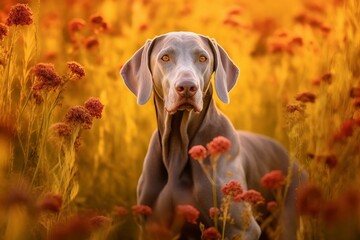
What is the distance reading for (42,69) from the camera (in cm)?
391

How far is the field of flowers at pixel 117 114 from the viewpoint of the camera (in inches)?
145

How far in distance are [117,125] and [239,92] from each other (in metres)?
1.65

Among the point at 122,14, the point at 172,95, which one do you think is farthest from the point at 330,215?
the point at 122,14

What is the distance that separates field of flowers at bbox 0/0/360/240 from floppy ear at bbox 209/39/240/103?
21.0 inches

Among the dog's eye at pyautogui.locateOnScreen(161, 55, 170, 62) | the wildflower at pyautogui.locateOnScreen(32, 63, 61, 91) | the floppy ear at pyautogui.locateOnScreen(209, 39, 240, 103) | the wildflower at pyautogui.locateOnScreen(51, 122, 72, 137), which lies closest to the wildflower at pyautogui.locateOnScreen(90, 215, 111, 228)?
the wildflower at pyautogui.locateOnScreen(51, 122, 72, 137)

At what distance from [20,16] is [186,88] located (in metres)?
0.99

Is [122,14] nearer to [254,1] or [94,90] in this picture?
[94,90]

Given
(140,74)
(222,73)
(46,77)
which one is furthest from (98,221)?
(222,73)

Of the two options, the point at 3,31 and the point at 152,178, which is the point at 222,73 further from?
the point at 3,31

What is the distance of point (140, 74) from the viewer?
484 centimetres

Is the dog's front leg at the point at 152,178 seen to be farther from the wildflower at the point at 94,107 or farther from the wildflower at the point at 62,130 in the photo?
the wildflower at the point at 62,130

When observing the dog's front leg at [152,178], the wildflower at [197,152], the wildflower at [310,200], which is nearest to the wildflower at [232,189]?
the wildflower at [197,152]

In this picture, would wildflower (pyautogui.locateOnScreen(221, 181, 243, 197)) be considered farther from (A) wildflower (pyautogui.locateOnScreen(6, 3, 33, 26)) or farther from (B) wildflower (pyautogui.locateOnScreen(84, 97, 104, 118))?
(A) wildflower (pyautogui.locateOnScreen(6, 3, 33, 26))

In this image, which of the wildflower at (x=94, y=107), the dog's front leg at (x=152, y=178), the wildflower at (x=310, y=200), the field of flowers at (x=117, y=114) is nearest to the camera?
the wildflower at (x=310, y=200)
